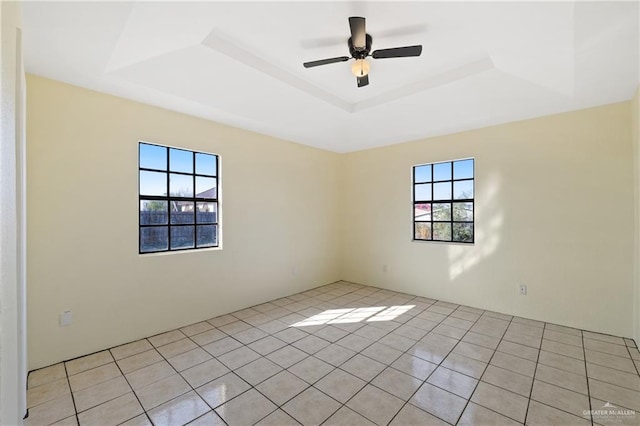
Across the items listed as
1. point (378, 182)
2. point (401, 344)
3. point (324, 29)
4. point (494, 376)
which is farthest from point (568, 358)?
point (324, 29)

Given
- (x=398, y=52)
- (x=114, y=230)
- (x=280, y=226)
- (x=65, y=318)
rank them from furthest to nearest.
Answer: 1. (x=280, y=226)
2. (x=114, y=230)
3. (x=65, y=318)
4. (x=398, y=52)

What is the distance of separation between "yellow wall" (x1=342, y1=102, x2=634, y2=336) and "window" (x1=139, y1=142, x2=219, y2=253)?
294 cm

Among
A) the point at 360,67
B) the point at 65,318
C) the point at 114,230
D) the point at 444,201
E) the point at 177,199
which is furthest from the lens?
the point at 444,201

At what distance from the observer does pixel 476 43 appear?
2318 mm

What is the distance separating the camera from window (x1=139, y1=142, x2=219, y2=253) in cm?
311

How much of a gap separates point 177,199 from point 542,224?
4.43 metres

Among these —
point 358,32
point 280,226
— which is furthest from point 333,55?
point 280,226

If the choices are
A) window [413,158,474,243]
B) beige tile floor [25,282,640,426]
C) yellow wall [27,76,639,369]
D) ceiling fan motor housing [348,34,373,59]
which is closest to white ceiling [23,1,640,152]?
ceiling fan motor housing [348,34,373,59]

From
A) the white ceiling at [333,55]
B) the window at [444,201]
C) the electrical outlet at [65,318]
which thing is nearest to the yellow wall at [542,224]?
the window at [444,201]

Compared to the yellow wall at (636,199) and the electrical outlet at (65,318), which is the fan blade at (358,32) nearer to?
the yellow wall at (636,199)

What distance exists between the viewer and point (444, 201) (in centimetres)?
429

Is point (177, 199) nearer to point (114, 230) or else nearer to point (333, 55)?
point (114, 230)

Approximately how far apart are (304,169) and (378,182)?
4.35 ft

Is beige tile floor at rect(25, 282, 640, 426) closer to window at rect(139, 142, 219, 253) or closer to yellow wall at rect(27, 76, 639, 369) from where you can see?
yellow wall at rect(27, 76, 639, 369)
